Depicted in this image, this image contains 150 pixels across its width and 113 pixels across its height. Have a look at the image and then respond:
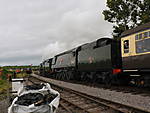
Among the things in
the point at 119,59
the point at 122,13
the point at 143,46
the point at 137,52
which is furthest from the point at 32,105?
the point at 122,13

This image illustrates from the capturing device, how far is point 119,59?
12883mm

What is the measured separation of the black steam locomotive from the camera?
394 inches

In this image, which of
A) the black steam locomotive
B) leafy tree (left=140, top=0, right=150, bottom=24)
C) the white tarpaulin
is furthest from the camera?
leafy tree (left=140, top=0, right=150, bottom=24)

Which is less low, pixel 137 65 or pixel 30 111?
pixel 137 65

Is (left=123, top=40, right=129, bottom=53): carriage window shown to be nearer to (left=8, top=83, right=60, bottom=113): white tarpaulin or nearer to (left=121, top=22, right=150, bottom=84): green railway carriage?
(left=121, top=22, right=150, bottom=84): green railway carriage

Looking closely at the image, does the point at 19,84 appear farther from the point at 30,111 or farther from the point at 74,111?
the point at 30,111

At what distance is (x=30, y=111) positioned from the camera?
4664 millimetres

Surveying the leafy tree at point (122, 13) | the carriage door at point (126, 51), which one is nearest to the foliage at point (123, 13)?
the leafy tree at point (122, 13)

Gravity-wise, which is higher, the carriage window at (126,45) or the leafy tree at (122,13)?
the leafy tree at (122,13)

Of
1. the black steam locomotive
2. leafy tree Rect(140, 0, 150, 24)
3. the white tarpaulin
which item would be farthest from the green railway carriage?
leafy tree Rect(140, 0, 150, 24)

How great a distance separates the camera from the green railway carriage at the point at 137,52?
9.70 m

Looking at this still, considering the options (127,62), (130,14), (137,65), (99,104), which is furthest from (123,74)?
(130,14)

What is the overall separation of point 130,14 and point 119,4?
1858 millimetres

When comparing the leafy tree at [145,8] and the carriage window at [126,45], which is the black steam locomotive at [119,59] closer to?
the carriage window at [126,45]
